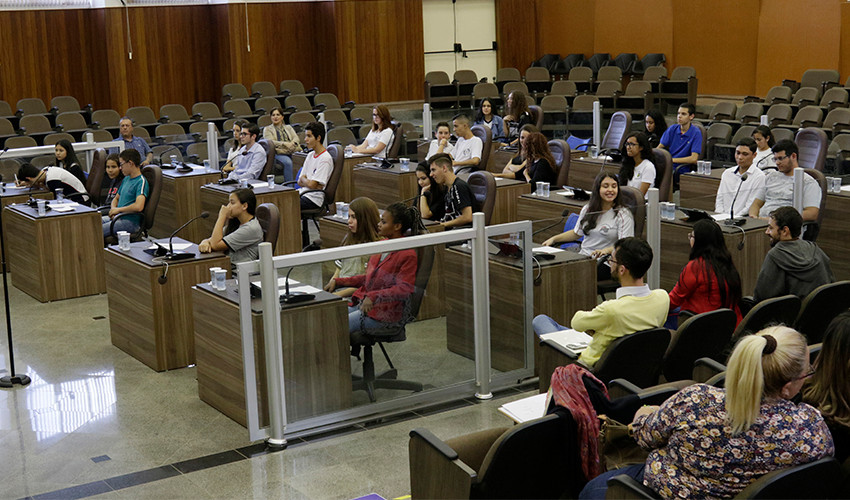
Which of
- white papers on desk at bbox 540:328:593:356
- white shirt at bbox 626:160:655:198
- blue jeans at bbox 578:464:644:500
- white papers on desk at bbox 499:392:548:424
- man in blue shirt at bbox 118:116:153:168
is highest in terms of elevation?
man in blue shirt at bbox 118:116:153:168

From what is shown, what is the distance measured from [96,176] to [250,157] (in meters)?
1.41

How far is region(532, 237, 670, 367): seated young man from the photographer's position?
420 centimetres

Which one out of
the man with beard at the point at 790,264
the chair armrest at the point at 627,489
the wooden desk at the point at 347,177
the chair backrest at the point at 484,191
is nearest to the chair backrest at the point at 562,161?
the chair backrest at the point at 484,191

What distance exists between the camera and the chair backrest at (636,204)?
5754mm

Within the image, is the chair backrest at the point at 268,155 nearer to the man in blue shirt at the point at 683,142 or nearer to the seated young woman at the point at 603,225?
the man in blue shirt at the point at 683,142

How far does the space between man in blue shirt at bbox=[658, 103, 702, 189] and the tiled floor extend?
4.95 metres

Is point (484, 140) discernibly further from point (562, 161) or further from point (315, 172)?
point (315, 172)

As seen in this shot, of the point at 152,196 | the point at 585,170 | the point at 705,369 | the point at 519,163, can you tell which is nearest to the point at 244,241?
the point at 152,196

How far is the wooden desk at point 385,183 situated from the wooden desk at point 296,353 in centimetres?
392

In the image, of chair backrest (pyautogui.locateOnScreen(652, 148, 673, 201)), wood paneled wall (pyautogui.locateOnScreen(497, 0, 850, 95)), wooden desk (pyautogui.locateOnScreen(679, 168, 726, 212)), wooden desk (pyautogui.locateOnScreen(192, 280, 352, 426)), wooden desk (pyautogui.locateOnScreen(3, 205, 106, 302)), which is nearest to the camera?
wooden desk (pyautogui.locateOnScreen(192, 280, 352, 426))

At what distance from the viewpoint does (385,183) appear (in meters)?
9.22

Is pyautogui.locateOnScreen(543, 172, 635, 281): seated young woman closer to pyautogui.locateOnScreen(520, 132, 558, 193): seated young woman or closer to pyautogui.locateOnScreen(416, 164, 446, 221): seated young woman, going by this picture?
pyautogui.locateOnScreen(416, 164, 446, 221): seated young woman

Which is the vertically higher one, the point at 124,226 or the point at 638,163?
the point at 638,163

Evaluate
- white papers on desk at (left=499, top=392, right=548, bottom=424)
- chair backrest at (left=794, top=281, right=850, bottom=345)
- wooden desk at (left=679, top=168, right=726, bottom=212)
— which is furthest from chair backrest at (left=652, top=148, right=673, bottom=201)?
white papers on desk at (left=499, top=392, right=548, bottom=424)
